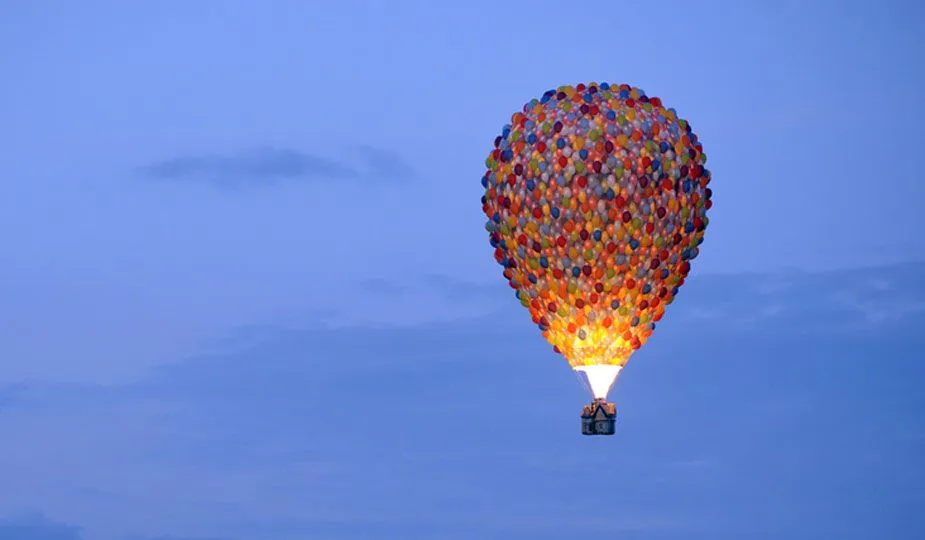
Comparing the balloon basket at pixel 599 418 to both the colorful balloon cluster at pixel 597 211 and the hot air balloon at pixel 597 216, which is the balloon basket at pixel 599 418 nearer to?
the hot air balloon at pixel 597 216

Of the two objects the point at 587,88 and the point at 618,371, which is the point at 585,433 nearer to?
the point at 618,371

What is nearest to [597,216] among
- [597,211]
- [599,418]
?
[597,211]

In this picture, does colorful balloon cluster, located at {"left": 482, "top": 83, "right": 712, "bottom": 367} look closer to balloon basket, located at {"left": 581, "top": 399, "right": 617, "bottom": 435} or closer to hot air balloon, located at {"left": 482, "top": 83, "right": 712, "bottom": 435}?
hot air balloon, located at {"left": 482, "top": 83, "right": 712, "bottom": 435}

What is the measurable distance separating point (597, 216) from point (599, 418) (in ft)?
12.9

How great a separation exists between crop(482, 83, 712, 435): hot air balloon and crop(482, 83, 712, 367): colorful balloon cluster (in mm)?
18

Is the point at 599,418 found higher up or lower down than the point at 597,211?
lower down

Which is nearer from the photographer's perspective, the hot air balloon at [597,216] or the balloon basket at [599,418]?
the hot air balloon at [597,216]

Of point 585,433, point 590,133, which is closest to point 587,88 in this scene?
point 590,133

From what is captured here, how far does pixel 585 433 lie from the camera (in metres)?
73.2

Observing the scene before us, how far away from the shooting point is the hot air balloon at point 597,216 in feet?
236

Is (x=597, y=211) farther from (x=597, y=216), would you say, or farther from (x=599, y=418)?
(x=599, y=418)

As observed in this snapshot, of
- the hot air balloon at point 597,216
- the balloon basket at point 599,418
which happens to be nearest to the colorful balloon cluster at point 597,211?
the hot air balloon at point 597,216

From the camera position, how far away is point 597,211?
236ft

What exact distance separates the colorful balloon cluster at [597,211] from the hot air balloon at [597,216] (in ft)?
0.06
